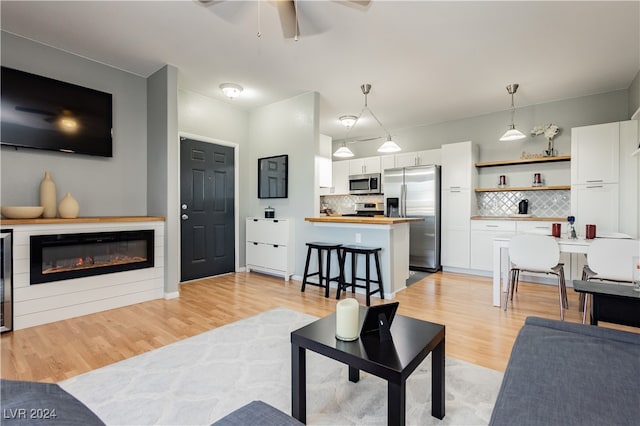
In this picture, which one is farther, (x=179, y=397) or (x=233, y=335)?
(x=233, y=335)

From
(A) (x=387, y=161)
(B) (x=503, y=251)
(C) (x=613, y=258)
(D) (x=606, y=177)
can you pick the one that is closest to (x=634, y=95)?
(D) (x=606, y=177)

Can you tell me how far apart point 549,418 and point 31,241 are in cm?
372

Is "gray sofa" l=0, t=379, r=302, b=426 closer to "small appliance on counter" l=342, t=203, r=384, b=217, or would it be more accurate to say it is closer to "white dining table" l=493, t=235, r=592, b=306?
"white dining table" l=493, t=235, r=592, b=306

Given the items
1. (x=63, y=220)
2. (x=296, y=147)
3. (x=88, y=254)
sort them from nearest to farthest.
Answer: (x=63, y=220), (x=88, y=254), (x=296, y=147)

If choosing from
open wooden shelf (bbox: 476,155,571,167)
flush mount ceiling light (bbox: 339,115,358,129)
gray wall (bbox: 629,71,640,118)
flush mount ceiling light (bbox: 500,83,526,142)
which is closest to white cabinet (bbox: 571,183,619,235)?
open wooden shelf (bbox: 476,155,571,167)

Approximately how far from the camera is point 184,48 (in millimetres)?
3162

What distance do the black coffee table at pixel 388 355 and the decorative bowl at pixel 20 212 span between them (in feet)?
9.39

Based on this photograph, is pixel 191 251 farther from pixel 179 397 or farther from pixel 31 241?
pixel 179 397

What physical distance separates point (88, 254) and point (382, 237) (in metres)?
3.13

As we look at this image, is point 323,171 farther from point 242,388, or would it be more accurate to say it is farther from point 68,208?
point 242,388

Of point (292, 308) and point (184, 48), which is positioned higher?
point (184, 48)

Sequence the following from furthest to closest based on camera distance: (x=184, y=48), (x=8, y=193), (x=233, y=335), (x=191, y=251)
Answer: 1. (x=191, y=251)
2. (x=184, y=48)
3. (x=8, y=193)
4. (x=233, y=335)

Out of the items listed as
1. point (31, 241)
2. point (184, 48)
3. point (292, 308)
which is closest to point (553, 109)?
point (292, 308)

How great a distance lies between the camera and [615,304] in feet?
5.72
